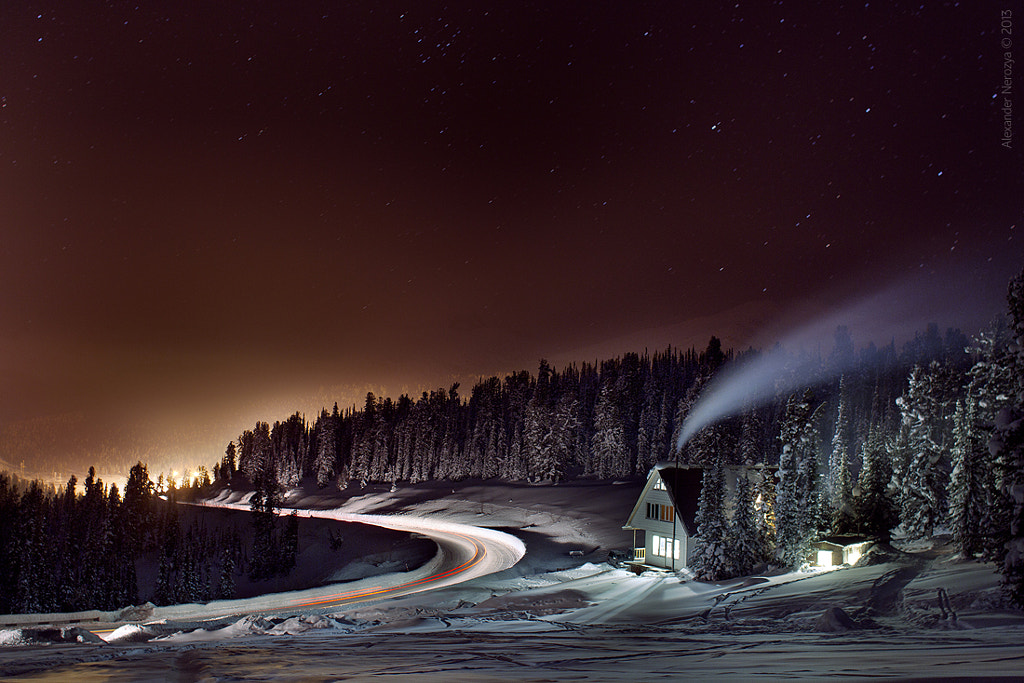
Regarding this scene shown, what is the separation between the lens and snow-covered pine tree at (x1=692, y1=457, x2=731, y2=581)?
3547cm

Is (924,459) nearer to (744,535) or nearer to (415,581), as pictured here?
(744,535)

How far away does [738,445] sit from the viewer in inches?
3108

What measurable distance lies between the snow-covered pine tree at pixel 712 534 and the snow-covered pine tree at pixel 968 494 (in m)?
12.1

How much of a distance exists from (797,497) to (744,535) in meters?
4.12

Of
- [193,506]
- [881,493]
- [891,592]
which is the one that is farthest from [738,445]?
[193,506]

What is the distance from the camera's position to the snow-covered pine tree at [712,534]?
35.5 m

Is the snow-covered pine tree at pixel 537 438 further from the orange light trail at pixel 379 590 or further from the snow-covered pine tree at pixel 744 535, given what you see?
the snow-covered pine tree at pixel 744 535

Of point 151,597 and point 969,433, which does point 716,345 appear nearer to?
point 969,433

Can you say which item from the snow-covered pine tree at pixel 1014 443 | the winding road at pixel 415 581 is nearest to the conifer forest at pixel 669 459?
the snow-covered pine tree at pixel 1014 443

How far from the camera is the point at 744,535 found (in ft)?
119

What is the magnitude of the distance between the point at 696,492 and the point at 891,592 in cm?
2040

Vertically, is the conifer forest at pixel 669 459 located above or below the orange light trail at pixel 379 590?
above

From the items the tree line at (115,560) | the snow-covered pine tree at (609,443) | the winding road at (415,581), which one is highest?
the snow-covered pine tree at (609,443)

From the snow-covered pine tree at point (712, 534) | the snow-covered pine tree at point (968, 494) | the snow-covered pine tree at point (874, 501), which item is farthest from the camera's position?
the snow-covered pine tree at point (874, 501)
